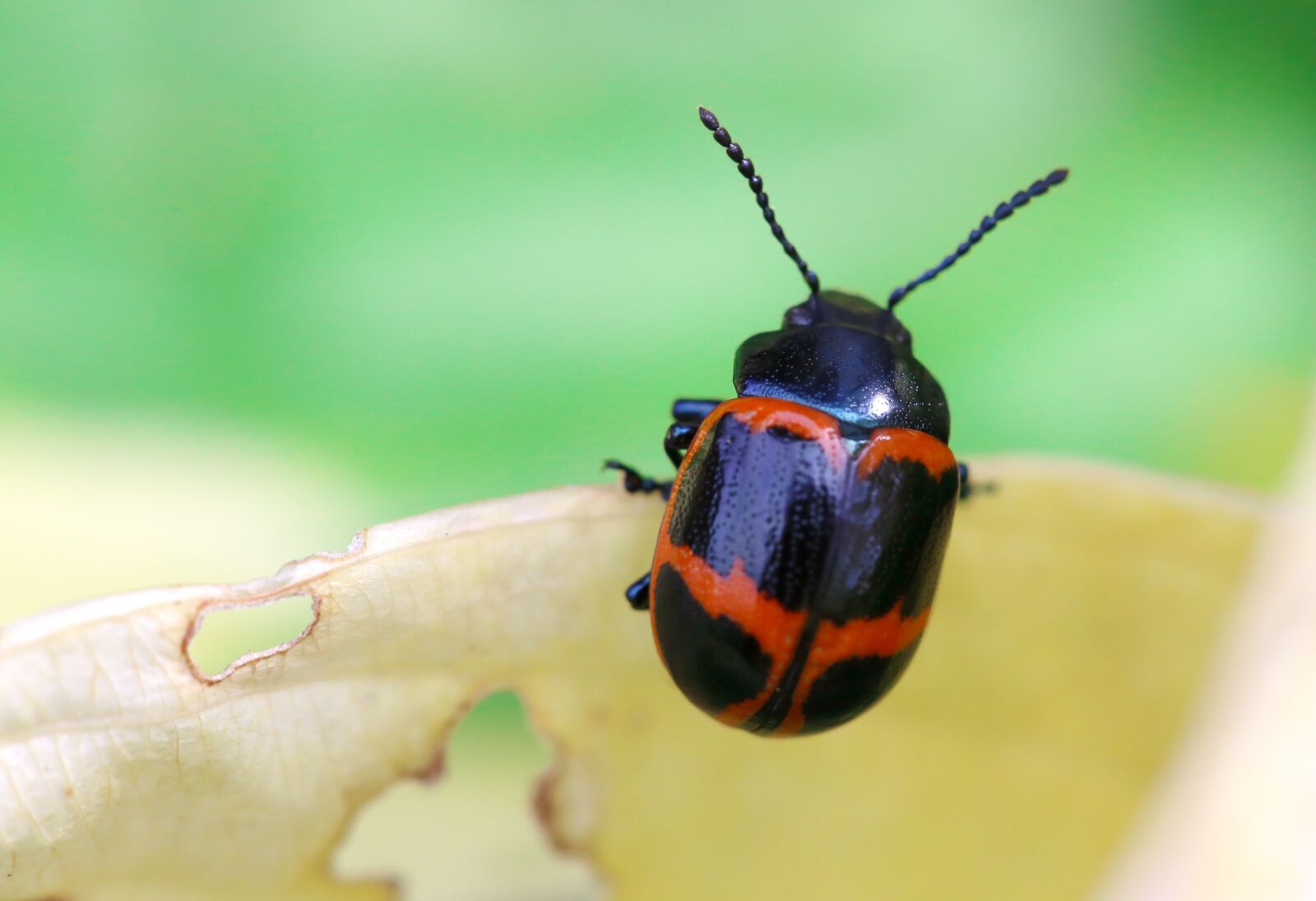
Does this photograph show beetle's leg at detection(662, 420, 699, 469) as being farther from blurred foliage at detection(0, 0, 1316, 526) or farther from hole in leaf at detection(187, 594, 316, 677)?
hole in leaf at detection(187, 594, 316, 677)

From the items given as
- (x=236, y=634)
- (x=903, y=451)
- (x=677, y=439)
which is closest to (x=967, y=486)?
(x=903, y=451)

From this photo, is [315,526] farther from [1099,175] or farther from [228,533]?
[1099,175]

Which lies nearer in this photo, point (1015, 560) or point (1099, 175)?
point (1015, 560)

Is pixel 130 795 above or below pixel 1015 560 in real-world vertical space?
below

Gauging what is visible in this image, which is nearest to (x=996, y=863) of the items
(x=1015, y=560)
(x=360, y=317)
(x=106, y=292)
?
(x=1015, y=560)

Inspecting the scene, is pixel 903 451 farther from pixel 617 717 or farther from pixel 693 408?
pixel 617 717

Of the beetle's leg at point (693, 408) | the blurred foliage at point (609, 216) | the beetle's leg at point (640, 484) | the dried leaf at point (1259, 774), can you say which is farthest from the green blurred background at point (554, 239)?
the dried leaf at point (1259, 774)
